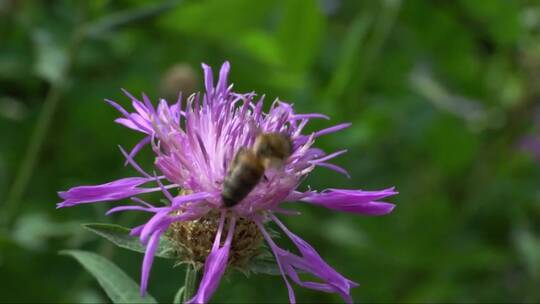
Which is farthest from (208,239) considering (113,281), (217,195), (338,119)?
(338,119)

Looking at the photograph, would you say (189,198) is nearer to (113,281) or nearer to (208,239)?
(208,239)

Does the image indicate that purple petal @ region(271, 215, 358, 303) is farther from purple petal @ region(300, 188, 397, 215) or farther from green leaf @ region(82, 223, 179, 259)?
green leaf @ region(82, 223, 179, 259)

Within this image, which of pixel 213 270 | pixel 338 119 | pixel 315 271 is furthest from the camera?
pixel 338 119

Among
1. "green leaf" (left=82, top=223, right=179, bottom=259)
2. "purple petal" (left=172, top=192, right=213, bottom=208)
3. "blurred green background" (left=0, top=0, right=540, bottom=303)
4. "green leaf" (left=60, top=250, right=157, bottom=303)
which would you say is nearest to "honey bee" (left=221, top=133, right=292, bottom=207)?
"purple petal" (left=172, top=192, right=213, bottom=208)

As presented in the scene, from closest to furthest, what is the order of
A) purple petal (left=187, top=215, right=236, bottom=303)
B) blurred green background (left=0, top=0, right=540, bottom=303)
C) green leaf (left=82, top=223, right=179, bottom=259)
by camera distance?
1. purple petal (left=187, top=215, right=236, bottom=303)
2. green leaf (left=82, top=223, right=179, bottom=259)
3. blurred green background (left=0, top=0, right=540, bottom=303)

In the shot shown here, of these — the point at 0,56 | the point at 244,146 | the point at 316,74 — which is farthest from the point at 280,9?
the point at 244,146

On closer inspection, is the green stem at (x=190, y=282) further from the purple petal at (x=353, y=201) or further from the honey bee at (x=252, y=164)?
the purple petal at (x=353, y=201)

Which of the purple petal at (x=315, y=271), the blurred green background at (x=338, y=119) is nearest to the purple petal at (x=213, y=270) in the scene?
the purple petal at (x=315, y=271)

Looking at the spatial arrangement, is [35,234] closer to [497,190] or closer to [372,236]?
[372,236]
